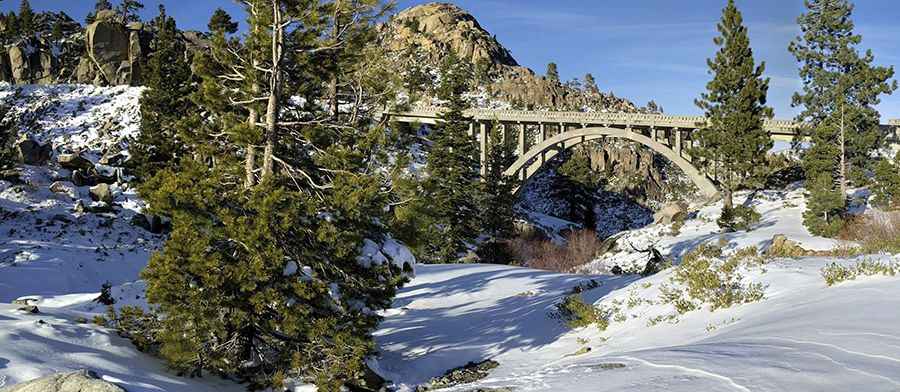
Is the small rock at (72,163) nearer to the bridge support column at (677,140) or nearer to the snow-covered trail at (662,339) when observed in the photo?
the snow-covered trail at (662,339)

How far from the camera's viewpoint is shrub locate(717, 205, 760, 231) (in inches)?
1283

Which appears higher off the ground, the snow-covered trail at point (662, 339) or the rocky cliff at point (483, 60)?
the rocky cliff at point (483, 60)

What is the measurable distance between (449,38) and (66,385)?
127m

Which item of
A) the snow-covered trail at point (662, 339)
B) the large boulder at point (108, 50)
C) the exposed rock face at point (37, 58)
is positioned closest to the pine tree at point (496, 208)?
the snow-covered trail at point (662, 339)

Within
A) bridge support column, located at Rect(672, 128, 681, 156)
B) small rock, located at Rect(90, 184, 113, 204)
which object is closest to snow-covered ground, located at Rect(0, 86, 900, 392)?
small rock, located at Rect(90, 184, 113, 204)

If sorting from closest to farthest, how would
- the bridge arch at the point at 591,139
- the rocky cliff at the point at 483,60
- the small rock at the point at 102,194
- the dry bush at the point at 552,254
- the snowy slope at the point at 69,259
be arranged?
the snowy slope at the point at 69,259 → the small rock at the point at 102,194 → the dry bush at the point at 552,254 → the bridge arch at the point at 591,139 → the rocky cliff at the point at 483,60

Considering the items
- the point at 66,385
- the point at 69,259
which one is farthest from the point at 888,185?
the point at 69,259

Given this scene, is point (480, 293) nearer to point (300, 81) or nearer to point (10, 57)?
point (300, 81)

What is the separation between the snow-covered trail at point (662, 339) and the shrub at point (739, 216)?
1891cm

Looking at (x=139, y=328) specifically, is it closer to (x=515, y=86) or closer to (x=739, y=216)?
(x=739, y=216)

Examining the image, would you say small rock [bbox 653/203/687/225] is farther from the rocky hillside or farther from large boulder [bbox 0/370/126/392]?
the rocky hillside

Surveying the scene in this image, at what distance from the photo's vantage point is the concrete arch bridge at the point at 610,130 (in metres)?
39.3

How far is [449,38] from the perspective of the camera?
12594 centimetres

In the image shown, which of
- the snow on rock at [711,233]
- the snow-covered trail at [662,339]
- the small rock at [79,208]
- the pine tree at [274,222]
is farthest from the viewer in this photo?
the snow on rock at [711,233]
